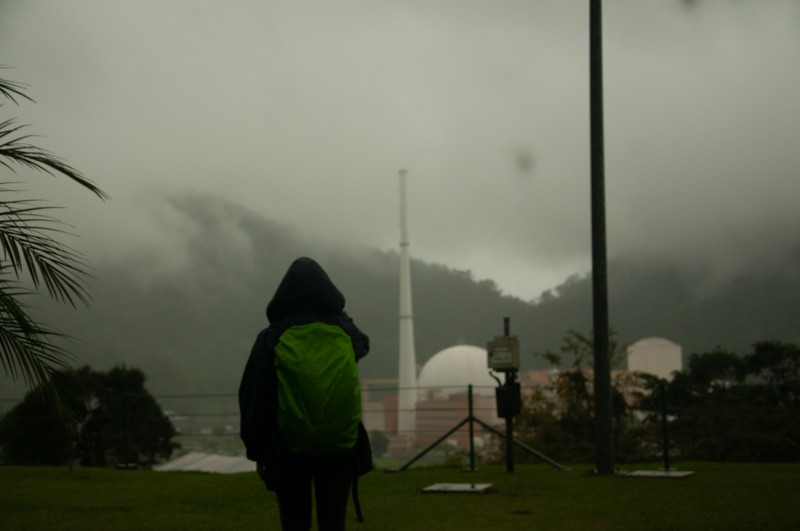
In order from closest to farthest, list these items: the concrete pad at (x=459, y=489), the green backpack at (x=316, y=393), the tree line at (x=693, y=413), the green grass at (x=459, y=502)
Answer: the green backpack at (x=316, y=393) < the green grass at (x=459, y=502) < the concrete pad at (x=459, y=489) < the tree line at (x=693, y=413)

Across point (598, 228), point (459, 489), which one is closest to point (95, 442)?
point (459, 489)

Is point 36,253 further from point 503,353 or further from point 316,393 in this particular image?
point 503,353

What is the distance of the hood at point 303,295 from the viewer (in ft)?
13.4

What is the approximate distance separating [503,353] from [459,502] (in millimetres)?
3593

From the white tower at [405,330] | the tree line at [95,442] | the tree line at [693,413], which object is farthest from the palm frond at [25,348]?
the white tower at [405,330]

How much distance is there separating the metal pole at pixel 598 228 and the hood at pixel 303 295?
25.2ft

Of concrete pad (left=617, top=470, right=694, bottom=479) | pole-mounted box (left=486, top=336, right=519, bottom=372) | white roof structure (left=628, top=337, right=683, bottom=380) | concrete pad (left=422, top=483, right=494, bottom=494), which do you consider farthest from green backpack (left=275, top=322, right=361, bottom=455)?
Answer: white roof structure (left=628, top=337, right=683, bottom=380)

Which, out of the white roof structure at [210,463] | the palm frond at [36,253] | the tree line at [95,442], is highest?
the palm frond at [36,253]

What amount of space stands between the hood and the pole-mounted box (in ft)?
27.1

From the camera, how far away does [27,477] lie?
12.8 m

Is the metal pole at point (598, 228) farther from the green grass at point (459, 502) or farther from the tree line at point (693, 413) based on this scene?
the tree line at point (693, 413)

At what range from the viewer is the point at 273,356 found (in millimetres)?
3926

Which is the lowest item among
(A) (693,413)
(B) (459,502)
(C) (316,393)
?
(B) (459,502)

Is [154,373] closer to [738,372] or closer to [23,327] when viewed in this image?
[738,372]
